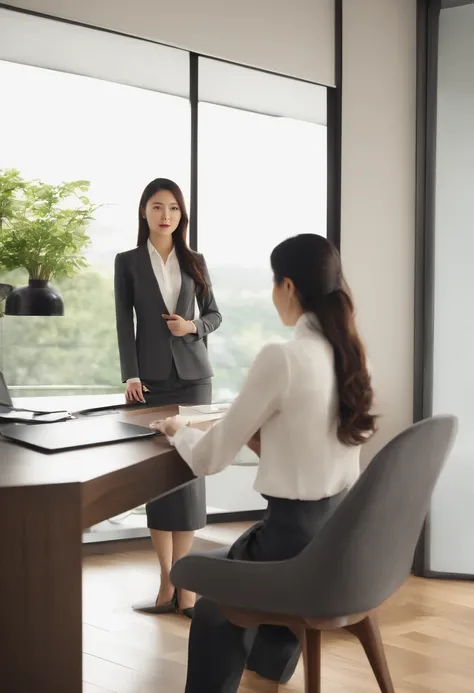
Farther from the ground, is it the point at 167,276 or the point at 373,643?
the point at 167,276

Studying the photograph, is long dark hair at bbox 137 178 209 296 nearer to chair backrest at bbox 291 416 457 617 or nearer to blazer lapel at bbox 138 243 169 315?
blazer lapel at bbox 138 243 169 315

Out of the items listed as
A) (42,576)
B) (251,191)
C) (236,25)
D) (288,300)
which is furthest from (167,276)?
(42,576)

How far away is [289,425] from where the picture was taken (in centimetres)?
194

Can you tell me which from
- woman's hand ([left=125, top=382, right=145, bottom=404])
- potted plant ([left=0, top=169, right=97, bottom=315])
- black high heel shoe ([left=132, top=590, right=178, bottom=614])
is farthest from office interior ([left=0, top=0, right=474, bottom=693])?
potted plant ([left=0, top=169, right=97, bottom=315])

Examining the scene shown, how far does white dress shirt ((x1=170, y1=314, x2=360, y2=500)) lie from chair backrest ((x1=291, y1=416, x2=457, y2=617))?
185 millimetres

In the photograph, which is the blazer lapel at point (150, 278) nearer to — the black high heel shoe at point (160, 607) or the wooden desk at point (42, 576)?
the black high heel shoe at point (160, 607)

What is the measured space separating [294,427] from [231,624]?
487 mm

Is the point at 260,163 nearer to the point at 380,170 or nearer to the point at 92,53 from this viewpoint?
the point at 380,170

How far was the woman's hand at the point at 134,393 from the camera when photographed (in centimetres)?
318

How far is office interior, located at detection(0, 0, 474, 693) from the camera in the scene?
387cm

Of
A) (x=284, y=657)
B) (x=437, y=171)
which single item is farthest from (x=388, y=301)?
(x=284, y=657)

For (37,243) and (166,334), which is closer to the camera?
(37,243)

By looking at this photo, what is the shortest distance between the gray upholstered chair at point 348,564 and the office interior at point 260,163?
5.89 ft

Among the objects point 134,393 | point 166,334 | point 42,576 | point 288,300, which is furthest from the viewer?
point 166,334
